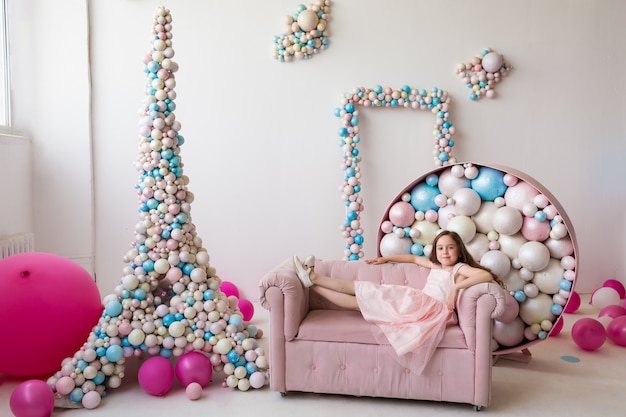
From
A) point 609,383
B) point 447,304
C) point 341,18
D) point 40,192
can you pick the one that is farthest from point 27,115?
point 609,383

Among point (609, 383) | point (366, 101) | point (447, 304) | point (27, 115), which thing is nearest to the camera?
point (447, 304)

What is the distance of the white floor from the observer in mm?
2971

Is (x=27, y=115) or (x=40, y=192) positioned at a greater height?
(x=27, y=115)

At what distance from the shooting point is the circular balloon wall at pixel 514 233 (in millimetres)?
3467

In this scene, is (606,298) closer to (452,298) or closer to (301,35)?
(452,298)

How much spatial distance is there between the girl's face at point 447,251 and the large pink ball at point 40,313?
1.88 metres

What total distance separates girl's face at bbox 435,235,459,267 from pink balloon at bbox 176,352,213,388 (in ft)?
4.47

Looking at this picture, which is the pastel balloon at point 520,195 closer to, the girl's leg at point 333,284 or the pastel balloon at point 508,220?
the pastel balloon at point 508,220

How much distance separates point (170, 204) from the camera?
3.28 m

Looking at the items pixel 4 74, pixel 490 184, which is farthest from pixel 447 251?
pixel 4 74

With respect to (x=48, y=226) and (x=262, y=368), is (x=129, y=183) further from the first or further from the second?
(x=262, y=368)

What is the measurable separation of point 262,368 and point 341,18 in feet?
9.75

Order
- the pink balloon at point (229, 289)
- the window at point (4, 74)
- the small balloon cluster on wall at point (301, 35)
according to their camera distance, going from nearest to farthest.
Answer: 1. the window at point (4, 74)
2. the pink balloon at point (229, 289)
3. the small balloon cluster on wall at point (301, 35)

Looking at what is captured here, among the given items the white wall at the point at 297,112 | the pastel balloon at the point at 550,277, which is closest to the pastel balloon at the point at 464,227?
the pastel balloon at the point at 550,277
